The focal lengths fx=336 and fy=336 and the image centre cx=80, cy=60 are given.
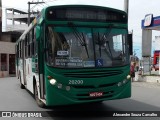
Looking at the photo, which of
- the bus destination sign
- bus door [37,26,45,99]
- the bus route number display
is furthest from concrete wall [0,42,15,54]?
the bus route number display

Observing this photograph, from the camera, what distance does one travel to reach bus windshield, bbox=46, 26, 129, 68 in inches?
352

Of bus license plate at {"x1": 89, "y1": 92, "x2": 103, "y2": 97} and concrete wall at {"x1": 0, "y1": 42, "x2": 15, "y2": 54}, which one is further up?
concrete wall at {"x1": 0, "y1": 42, "x2": 15, "y2": 54}

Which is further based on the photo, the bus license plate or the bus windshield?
the bus license plate

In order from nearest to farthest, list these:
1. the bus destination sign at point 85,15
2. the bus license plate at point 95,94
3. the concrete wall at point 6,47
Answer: the bus license plate at point 95,94
the bus destination sign at point 85,15
the concrete wall at point 6,47

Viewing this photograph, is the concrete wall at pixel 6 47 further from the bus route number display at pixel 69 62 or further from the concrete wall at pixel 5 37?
the bus route number display at pixel 69 62

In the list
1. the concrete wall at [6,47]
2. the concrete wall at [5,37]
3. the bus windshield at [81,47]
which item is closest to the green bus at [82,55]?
the bus windshield at [81,47]

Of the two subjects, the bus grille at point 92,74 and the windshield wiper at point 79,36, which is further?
the windshield wiper at point 79,36

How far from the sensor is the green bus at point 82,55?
8.88 metres

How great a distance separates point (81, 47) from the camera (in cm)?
905

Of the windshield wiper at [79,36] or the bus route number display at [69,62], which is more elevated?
the windshield wiper at [79,36]

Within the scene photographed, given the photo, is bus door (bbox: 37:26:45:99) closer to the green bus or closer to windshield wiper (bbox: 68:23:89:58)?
the green bus

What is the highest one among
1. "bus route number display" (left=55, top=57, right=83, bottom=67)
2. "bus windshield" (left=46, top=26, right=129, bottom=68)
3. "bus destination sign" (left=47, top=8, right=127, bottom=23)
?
"bus destination sign" (left=47, top=8, right=127, bottom=23)

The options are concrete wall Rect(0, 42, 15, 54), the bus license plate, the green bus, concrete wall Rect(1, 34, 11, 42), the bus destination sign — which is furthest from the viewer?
concrete wall Rect(1, 34, 11, 42)

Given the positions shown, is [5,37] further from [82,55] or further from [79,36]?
[82,55]
